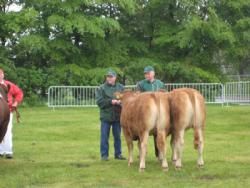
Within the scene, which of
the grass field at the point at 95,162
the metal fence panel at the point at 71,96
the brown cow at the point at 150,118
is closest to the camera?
the grass field at the point at 95,162

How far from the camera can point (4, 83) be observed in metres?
11.4

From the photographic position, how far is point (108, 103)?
455 inches

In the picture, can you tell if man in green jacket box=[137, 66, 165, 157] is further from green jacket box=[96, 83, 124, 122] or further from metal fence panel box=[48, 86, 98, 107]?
metal fence panel box=[48, 86, 98, 107]

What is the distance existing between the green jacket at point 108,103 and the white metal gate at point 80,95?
44.6 feet

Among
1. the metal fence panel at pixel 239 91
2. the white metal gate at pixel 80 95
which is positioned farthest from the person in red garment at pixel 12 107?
the metal fence panel at pixel 239 91

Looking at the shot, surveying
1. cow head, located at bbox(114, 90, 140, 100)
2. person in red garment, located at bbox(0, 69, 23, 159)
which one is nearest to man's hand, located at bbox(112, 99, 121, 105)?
cow head, located at bbox(114, 90, 140, 100)

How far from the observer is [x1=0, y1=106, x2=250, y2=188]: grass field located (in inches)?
360

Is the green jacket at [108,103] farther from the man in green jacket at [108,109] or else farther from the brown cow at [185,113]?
the brown cow at [185,113]

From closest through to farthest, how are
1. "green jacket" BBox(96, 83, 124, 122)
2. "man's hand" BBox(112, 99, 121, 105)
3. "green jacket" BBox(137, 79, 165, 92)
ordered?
"man's hand" BBox(112, 99, 121, 105) < "green jacket" BBox(137, 79, 165, 92) < "green jacket" BBox(96, 83, 124, 122)

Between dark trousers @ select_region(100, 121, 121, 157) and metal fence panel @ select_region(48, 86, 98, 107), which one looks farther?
metal fence panel @ select_region(48, 86, 98, 107)

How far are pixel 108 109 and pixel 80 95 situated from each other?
14130mm

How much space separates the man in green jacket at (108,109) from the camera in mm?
11578

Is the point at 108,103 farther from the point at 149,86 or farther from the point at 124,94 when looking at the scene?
the point at 149,86

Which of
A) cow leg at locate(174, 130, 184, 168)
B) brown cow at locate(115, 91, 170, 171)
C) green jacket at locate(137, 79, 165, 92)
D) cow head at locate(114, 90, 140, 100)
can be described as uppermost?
green jacket at locate(137, 79, 165, 92)
